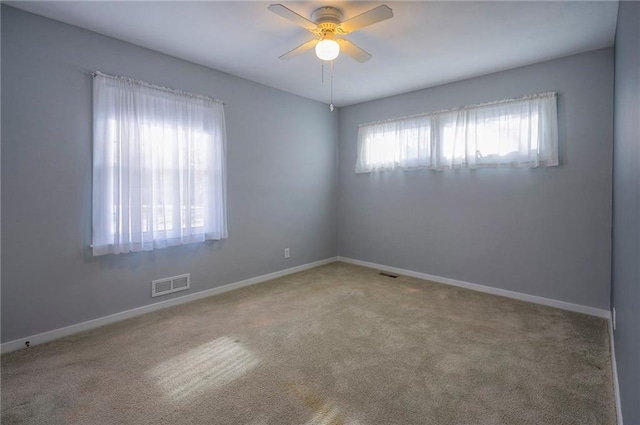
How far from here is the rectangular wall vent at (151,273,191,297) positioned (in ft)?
10.2

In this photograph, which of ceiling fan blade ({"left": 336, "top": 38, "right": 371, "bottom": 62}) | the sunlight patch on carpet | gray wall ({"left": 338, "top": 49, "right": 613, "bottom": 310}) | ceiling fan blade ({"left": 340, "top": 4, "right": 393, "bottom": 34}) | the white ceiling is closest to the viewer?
the sunlight patch on carpet

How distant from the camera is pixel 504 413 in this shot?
170cm

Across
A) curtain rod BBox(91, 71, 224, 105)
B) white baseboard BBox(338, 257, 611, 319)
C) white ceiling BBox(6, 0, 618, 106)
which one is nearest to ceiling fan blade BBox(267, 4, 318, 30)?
white ceiling BBox(6, 0, 618, 106)

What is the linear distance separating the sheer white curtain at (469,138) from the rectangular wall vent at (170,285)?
2.89 m

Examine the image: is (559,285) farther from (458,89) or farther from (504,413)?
(458,89)

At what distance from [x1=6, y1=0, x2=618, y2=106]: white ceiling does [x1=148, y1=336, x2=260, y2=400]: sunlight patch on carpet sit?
2590mm

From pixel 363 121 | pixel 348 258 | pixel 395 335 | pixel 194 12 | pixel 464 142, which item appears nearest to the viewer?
pixel 194 12

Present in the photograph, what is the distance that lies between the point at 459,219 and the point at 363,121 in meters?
2.07

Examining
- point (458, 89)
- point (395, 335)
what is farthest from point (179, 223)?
point (458, 89)

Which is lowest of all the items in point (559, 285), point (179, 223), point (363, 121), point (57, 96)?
point (559, 285)

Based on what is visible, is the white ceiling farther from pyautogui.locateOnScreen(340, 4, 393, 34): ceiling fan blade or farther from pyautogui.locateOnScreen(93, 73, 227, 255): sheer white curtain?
pyautogui.locateOnScreen(93, 73, 227, 255): sheer white curtain

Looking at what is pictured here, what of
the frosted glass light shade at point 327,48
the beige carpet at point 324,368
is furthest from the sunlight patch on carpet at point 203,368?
the frosted glass light shade at point 327,48

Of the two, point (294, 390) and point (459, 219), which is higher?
point (459, 219)

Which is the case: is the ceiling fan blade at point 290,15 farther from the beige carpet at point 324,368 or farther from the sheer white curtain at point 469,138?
the beige carpet at point 324,368
